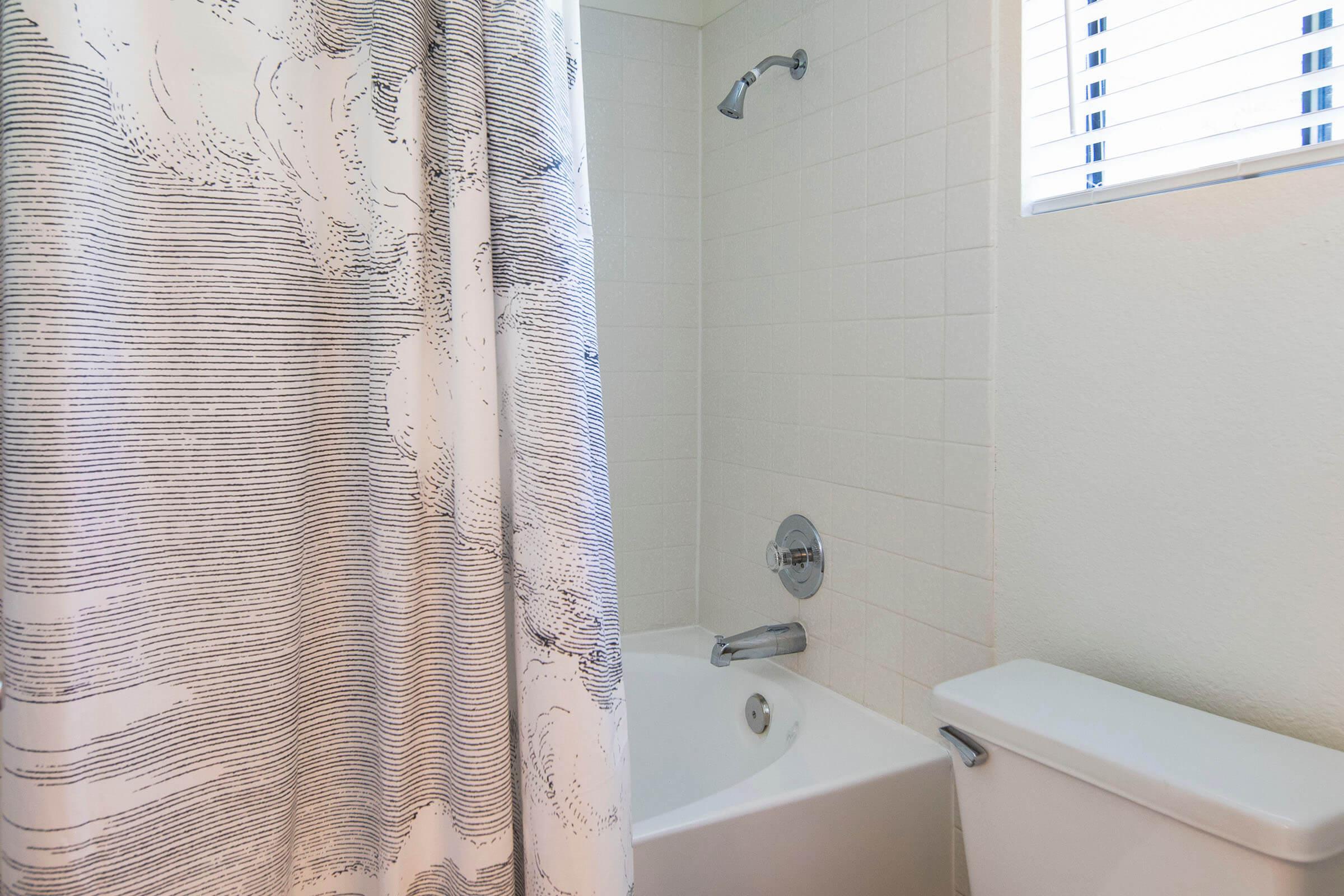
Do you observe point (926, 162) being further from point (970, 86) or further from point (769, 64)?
point (769, 64)

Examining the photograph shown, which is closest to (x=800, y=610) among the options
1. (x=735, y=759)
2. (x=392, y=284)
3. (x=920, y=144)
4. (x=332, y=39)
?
(x=735, y=759)

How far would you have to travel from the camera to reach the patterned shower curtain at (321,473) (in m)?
0.72

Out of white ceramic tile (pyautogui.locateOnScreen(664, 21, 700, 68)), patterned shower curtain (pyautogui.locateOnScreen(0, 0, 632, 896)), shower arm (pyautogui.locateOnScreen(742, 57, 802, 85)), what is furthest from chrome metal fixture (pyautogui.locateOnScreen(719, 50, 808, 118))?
patterned shower curtain (pyautogui.locateOnScreen(0, 0, 632, 896))

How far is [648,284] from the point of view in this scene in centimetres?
205

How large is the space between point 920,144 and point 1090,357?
0.49m

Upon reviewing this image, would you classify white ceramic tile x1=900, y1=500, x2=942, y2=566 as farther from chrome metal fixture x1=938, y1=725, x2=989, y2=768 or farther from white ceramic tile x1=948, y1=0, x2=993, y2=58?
white ceramic tile x1=948, y1=0, x2=993, y2=58

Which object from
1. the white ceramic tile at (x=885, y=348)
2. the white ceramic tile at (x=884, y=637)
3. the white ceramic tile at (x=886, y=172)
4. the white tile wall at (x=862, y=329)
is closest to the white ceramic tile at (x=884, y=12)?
the white tile wall at (x=862, y=329)

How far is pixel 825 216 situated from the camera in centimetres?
164

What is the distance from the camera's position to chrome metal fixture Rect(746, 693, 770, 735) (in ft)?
5.68

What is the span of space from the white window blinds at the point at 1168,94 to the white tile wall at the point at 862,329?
0.09m

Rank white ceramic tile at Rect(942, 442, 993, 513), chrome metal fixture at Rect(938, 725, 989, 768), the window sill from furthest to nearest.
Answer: white ceramic tile at Rect(942, 442, 993, 513) → chrome metal fixture at Rect(938, 725, 989, 768) → the window sill

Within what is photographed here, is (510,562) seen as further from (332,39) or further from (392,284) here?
(332,39)

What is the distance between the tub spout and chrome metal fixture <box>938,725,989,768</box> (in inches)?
26.0

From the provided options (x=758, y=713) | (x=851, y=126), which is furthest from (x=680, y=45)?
(x=758, y=713)
